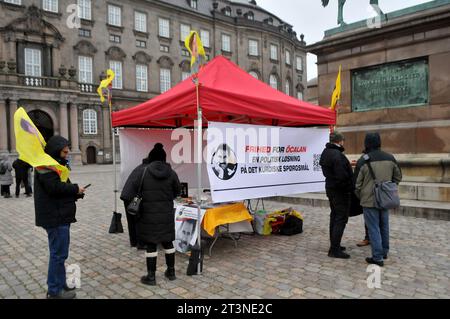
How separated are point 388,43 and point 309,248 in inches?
244

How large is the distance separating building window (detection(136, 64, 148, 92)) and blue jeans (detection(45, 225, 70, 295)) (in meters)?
36.6

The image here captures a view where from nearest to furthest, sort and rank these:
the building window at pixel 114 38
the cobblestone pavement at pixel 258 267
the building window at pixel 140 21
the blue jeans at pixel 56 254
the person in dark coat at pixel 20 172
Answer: the blue jeans at pixel 56 254 < the cobblestone pavement at pixel 258 267 < the person in dark coat at pixel 20 172 < the building window at pixel 114 38 < the building window at pixel 140 21

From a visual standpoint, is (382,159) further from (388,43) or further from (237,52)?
(237,52)

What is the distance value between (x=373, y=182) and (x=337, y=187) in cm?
52

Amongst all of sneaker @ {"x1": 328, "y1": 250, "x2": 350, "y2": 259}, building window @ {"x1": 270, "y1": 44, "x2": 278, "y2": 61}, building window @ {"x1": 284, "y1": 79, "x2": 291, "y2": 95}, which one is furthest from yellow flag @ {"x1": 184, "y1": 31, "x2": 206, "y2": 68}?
building window @ {"x1": 284, "y1": 79, "x2": 291, "y2": 95}

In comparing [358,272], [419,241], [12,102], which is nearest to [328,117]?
[419,241]

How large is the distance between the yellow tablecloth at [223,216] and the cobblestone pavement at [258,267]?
0.50 m

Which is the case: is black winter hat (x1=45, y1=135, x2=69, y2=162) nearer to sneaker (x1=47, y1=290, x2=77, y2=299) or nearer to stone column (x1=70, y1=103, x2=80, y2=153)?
sneaker (x1=47, y1=290, x2=77, y2=299)

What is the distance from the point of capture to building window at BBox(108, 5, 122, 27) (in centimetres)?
3712

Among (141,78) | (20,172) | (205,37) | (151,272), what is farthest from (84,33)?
(151,272)

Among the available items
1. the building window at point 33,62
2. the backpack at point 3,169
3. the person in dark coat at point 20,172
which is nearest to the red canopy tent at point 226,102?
the person in dark coat at point 20,172

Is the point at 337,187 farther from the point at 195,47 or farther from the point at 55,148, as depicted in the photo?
the point at 55,148

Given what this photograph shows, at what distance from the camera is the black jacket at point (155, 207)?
4.52 meters

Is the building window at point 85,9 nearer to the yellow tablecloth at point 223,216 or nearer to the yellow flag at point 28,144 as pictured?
the yellow tablecloth at point 223,216
